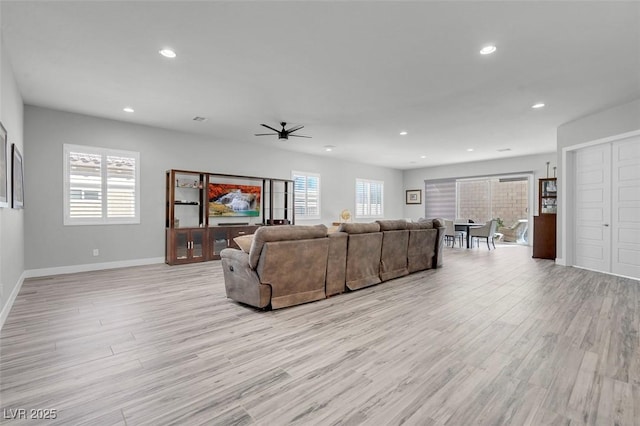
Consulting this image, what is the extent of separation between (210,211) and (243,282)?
3824mm

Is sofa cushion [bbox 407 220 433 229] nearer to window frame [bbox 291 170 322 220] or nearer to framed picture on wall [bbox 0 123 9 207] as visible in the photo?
window frame [bbox 291 170 322 220]

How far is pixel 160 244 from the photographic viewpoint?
643 cm

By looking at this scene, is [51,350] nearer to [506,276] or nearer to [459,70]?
[459,70]

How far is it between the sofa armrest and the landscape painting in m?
3.52

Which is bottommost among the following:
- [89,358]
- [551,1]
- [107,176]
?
[89,358]

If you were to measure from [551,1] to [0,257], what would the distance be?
5485 mm

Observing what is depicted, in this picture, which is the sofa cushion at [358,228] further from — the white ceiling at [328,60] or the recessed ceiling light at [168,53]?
the recessed ceiling light at [168,53]

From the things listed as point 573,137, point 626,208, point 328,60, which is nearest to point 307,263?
point 328,60

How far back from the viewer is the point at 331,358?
2.32 metres

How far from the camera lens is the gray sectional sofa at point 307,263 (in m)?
3.38

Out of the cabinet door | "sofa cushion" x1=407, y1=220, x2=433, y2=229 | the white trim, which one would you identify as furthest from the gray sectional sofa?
the cabinet door

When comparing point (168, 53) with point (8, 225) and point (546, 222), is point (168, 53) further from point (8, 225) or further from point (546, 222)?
point (546, 222)

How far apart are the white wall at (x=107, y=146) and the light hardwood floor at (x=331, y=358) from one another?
4.63 ft

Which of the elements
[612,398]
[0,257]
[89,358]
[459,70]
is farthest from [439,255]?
[0,257]
